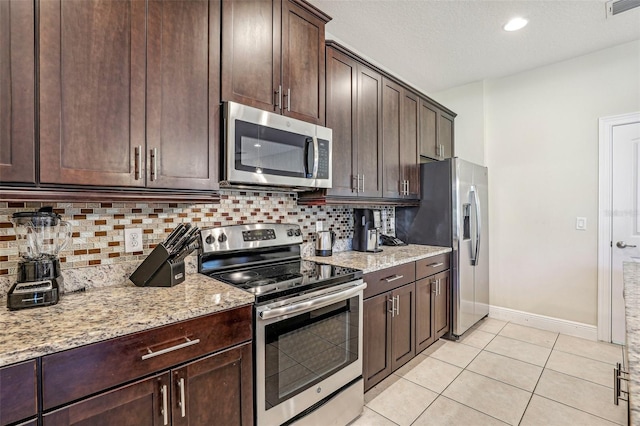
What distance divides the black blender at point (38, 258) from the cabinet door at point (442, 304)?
2.55 meters

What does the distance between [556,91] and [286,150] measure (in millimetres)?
3036

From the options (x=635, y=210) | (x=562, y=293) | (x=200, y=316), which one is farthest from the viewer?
(x=562, y=293)

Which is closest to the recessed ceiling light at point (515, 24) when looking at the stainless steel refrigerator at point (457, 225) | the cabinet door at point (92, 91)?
the stainless steel refrigerator at point (457, 225)

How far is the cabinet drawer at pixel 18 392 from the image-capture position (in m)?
0.81

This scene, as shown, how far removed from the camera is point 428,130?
326 centimetres

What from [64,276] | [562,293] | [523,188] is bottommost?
[562,293]

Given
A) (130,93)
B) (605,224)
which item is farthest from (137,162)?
(605,224)

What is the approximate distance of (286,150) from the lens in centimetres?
183

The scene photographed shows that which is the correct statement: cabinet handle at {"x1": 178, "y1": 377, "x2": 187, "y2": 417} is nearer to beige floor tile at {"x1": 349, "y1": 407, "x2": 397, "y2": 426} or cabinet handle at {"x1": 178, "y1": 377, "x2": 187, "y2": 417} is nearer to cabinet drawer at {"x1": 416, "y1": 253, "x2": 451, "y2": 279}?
beige floor tile at {"x1": 349, "y1": 407, "x2": 397, "y2": 426}

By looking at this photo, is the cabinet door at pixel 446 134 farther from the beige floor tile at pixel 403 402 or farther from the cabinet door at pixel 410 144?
the beige floor tile at pixel 403 402

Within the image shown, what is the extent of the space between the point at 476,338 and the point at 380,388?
4.45 ft

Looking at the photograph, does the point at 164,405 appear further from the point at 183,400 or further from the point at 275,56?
the point at 275,56

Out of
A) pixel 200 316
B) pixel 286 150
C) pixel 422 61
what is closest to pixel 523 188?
pixel 422 61

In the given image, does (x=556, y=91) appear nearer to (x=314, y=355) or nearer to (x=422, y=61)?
(x=422, y=61)
